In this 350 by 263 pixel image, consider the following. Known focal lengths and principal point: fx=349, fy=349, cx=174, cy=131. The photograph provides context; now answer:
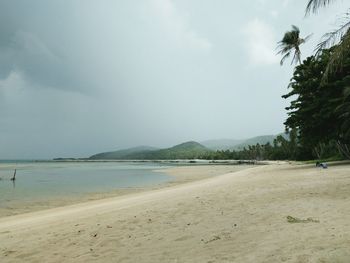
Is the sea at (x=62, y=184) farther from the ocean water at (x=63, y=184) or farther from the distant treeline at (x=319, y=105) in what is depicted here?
the distant treeline at (x=319, y=105)

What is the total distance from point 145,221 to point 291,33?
3974cm

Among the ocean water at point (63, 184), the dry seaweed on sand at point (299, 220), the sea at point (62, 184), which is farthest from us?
the ocean water at point (63, 184)

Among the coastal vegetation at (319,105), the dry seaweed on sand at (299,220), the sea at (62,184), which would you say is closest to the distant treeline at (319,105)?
the coastal vegetation at (319,105)

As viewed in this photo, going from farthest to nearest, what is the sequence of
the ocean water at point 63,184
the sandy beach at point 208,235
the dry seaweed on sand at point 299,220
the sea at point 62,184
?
the ocean water at point 63,184
the sea at point 62,184
the dry seaweed on sand at point 299,220
the sandy beach at point 208,235

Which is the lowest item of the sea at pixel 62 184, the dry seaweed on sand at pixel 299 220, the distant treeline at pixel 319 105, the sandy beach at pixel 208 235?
the sandy beach at pixel 208 235

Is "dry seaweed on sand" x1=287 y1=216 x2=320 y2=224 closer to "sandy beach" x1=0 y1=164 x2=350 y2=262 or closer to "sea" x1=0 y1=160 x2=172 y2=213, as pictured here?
"sandy beach" x1=0 y1=164 x2=350 y2=262

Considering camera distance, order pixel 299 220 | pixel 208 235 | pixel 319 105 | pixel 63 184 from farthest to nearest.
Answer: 1. pixel 63 184
2. pixel 319 105
3. pixel 299 220
4. pixel 208 235

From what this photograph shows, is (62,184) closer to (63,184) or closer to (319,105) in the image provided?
(63,184)

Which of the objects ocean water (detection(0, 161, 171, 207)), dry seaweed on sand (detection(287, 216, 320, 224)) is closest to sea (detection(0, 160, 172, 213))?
ocean water (detection(0, 161, 171, 207))

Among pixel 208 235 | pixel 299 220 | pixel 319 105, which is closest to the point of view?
pixel 208 235

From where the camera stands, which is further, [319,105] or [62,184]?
[62,184]

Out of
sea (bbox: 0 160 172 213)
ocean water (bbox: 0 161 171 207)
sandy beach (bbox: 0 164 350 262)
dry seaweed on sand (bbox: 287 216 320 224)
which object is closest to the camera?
sandy beach (bbox: 0 164 350 262)

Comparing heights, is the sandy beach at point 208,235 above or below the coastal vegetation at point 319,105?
below

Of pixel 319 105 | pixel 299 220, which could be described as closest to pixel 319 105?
pixel 319 105
